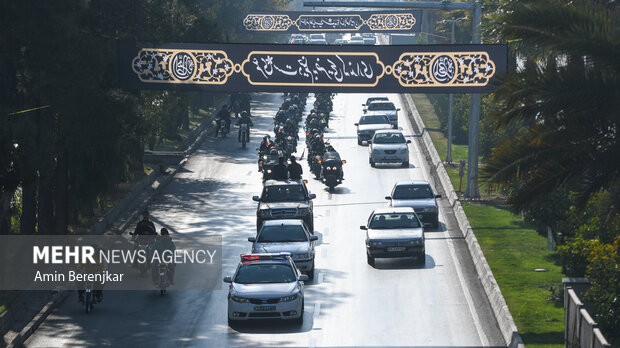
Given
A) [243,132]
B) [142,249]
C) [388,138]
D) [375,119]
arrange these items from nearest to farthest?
[142,249] → [388,138] → [243,132] → [375,119]

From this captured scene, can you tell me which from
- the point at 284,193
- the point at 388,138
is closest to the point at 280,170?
the point at 284,193

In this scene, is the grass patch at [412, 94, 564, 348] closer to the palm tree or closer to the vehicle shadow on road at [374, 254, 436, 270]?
the palm tree

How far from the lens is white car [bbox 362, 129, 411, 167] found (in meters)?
51.4

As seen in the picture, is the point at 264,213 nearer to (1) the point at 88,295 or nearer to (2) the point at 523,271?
(2) the point at 523,271

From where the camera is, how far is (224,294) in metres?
27.5

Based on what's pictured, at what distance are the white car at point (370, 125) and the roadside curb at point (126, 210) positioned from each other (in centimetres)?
966

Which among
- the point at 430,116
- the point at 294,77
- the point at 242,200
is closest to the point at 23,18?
the point at 294,77

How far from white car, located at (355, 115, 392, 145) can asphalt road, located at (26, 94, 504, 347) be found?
17.5 metres

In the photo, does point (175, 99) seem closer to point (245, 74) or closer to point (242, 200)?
point (242, 200)

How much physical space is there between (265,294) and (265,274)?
3.19 feet

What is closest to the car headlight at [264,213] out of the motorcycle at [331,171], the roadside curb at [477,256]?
the roadside curb at [477,256]

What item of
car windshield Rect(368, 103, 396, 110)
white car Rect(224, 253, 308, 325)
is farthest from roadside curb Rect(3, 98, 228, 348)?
car windshield Rect(368, 103, 396, 110)

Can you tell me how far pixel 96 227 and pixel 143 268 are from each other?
6161 mm

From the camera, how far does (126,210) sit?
3984cm
